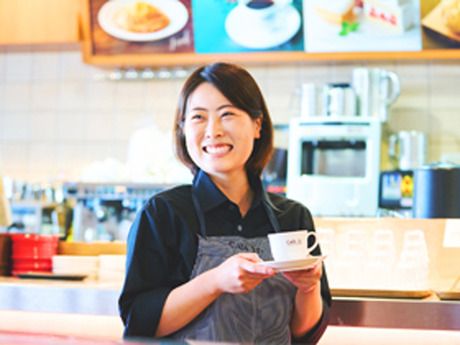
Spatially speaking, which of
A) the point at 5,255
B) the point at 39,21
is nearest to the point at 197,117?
the point at 5,255

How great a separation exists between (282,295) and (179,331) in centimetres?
23

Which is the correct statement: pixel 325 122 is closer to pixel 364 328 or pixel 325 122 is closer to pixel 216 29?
pixel 216 29

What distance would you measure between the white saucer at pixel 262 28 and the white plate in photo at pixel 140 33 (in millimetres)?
371

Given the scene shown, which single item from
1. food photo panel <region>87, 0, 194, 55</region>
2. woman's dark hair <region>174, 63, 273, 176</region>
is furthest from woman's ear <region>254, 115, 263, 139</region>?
food photo panel <region>87, 0, 194, 55</region>

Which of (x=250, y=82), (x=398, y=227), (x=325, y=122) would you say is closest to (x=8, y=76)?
(x=325, y=122)

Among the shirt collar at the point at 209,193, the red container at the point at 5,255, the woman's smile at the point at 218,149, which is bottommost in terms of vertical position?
the red container at the point at 5,255

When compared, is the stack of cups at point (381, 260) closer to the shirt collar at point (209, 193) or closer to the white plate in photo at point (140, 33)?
the shirt collar at point (209, 193)

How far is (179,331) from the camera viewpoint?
57.6 inches

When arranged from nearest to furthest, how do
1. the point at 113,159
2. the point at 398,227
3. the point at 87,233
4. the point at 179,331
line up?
the point at 179,331
the point at 398,227
the point at 87,233
the point at 113,159

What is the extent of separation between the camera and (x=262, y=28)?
4.93 m

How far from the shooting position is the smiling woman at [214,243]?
142cm

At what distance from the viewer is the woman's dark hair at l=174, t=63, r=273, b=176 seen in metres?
1.50

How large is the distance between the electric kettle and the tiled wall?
1.72 ft

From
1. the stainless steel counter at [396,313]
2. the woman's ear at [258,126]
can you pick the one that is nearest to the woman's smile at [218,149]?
the woman's ear at [258,126]
